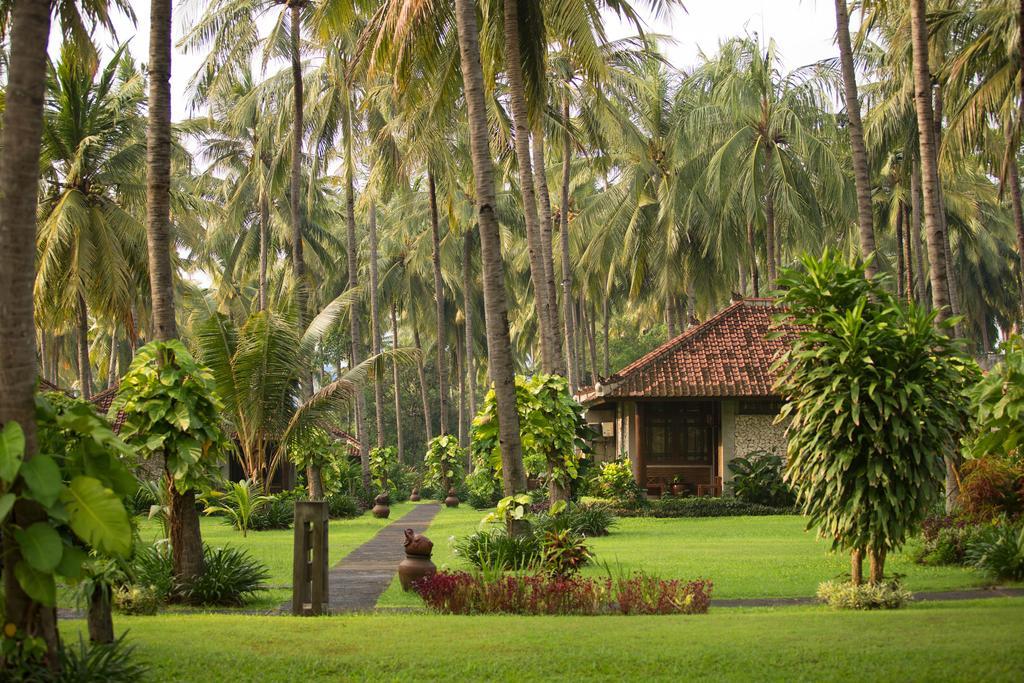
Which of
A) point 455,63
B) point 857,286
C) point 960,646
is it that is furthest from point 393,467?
point 960,646

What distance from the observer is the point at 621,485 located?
83.7 feet

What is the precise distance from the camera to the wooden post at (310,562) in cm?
1031

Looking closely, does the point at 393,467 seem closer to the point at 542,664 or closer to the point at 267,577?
the point at 267,577

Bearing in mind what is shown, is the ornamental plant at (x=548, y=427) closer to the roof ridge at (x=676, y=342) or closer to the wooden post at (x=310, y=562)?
the roof ridge at (x=676, y=342)

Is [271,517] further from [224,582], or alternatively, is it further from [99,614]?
[99,614]

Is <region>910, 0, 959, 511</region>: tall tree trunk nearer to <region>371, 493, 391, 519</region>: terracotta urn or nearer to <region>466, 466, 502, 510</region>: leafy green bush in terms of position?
<region>466, 466, 502, 510</region>: leafy green bush

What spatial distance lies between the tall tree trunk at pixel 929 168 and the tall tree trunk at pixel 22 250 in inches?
523

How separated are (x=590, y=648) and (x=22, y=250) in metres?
4.93

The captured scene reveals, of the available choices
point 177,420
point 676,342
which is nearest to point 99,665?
point 177,420

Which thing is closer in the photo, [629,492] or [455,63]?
[455,63]

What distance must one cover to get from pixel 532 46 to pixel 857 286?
8430 millimetres

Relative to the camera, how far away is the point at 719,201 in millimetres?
31906

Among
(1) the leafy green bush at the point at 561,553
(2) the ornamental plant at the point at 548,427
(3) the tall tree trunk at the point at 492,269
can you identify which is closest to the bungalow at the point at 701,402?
(2) the ornamental plant at the point at 548,427

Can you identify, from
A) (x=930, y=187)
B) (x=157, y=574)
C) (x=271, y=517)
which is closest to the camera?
(x=157, y=574)
